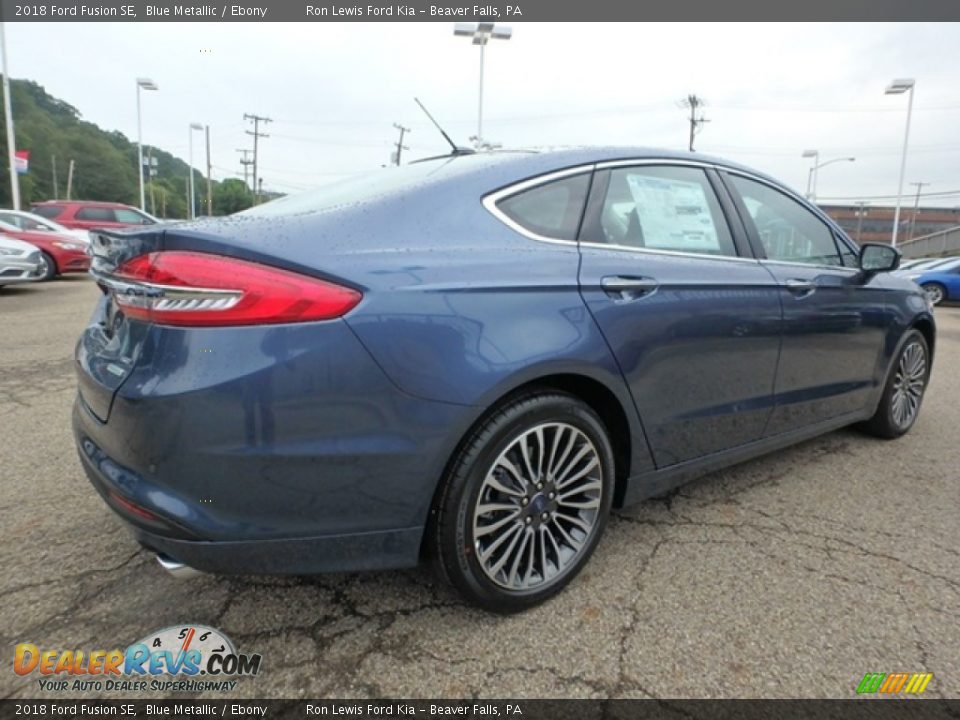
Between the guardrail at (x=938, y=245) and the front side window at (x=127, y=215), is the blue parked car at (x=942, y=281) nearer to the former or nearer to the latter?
the front side window at (x=127, y=215)

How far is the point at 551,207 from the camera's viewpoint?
2.09m

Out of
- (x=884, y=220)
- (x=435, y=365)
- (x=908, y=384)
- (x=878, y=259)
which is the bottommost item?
(x=908, y=384)

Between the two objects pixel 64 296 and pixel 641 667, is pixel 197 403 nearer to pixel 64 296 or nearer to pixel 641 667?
pixel 641 667

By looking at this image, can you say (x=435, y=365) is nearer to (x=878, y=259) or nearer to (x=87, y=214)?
(x=878, y=259)

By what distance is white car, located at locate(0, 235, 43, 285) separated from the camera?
8.98 metres

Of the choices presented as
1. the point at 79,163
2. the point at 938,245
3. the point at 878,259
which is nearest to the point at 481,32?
the point at 878,259

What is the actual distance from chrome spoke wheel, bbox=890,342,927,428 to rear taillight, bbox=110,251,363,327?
3.63 metres

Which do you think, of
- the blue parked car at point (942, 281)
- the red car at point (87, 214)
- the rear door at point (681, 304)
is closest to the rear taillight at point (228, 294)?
the rear door at point (681, 304)

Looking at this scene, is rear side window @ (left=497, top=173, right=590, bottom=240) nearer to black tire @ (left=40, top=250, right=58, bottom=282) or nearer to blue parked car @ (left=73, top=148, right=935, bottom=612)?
blue parked car @ (left=73, top=148, right=935, bottom=612)

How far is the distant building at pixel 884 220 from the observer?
64688 mm

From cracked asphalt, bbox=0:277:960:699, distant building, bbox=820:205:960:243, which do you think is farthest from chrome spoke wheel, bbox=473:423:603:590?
distant building, bbox=820:205:960:243

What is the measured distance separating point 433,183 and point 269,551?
1.21 m

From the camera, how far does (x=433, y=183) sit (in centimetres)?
196

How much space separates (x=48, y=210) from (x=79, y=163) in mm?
64094
